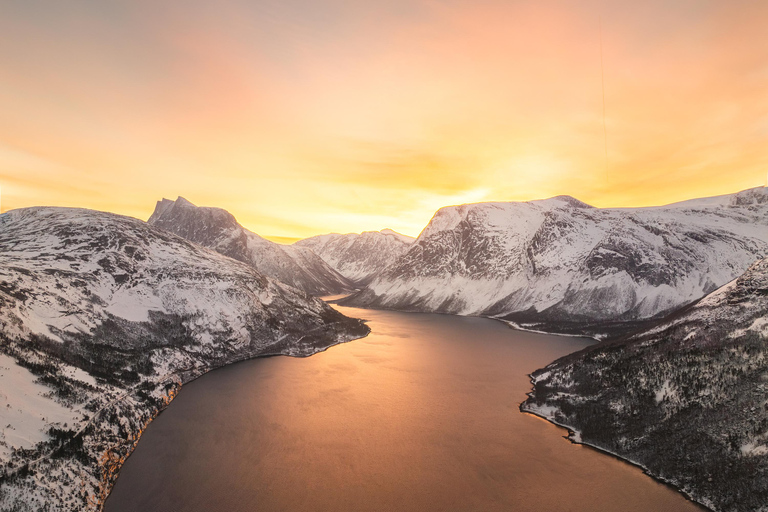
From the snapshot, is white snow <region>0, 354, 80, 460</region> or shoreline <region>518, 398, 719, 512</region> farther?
white snow <region>0, 354, 80, 460</region>

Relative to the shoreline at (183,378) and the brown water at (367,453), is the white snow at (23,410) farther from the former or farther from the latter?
the brown water at (367,453)

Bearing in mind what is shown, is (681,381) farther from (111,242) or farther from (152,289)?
(111,242)

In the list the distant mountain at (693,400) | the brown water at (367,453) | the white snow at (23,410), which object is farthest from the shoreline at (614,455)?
the white snow at (23,410)

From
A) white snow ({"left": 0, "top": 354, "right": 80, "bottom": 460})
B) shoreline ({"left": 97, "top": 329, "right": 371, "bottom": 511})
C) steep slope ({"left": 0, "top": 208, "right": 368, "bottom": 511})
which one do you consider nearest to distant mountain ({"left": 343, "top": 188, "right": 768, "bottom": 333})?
shoreline ({"left": 97, "top": 329, "right": 371, "bottom": 511})

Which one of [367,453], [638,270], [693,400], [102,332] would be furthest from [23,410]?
[638,270]

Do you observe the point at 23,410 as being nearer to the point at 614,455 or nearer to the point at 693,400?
the point at 614,455

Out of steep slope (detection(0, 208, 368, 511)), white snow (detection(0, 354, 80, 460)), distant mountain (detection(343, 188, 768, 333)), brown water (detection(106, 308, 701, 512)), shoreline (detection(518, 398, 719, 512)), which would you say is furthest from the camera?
distant mountain (detection(343, 188, 768, 333))

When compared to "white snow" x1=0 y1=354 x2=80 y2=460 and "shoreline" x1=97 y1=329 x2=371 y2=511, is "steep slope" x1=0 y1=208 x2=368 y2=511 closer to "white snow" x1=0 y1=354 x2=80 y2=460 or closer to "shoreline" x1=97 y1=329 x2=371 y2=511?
"white snow" x1=0 y1=354 x2=80 y2=460
